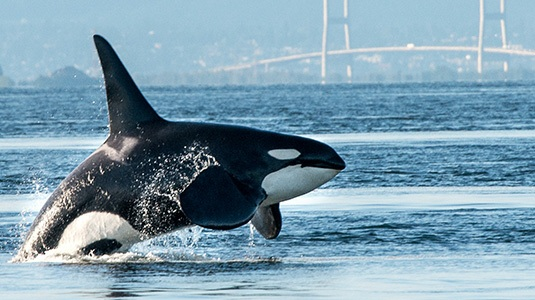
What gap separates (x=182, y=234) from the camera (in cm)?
1590

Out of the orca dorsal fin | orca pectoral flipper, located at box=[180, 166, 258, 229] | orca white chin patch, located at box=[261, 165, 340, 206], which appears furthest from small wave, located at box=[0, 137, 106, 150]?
orca pectoral flipper, located at box=[180, 166, 258, 229]

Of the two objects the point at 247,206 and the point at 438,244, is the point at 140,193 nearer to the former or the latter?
the point at 247,206

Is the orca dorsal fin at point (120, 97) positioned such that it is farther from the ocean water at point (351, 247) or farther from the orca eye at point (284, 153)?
the ocean water at point (351, 247)

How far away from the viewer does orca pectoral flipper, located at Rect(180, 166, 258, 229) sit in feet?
41.9

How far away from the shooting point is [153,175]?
44.7 feet

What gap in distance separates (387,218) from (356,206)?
1788 millimetres

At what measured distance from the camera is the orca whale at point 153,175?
534 inches

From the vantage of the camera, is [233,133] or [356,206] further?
[356,206]

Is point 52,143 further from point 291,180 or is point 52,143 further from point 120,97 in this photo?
point 291,180

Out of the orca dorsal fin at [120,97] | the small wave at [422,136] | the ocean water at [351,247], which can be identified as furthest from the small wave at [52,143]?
the orca dorsal fin at [120,97]

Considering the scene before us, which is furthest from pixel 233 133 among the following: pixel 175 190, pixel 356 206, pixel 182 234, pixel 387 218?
pixel 356 206

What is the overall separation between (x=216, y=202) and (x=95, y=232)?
151 cm

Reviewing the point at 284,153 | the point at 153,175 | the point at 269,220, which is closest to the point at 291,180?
the point at 284,153

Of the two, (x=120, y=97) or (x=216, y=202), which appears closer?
(x=216, y=202)
